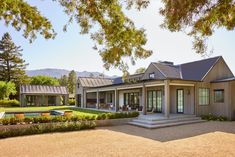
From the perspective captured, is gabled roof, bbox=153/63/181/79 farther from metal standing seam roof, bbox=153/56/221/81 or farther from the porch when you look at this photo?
the porch

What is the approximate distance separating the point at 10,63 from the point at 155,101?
42.2m

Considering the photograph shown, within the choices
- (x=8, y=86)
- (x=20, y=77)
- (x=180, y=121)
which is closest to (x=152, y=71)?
(x=180, y=121)

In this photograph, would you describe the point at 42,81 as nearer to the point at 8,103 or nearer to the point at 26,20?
the point at 8,103

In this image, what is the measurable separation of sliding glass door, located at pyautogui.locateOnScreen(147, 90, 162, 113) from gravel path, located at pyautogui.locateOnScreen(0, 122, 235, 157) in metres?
8.81

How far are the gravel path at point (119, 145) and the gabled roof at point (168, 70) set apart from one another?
33.2ft

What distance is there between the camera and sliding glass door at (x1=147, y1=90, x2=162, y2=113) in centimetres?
2063

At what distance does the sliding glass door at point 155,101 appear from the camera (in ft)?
67.7

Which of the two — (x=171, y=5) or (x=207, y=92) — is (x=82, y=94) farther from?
(x=171, y=5)

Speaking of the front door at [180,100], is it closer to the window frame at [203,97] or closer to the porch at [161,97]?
the porch at [161,97]

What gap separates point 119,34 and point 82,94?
92.9ft

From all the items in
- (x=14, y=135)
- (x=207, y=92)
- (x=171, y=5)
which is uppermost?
(x=171, y=5)

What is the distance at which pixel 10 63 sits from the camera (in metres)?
51.2

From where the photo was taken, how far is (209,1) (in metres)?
5.02

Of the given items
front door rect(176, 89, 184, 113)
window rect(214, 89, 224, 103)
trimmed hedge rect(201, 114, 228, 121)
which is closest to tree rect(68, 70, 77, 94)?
front door rect(176, 89, 184, 113)
